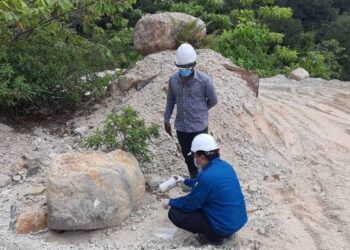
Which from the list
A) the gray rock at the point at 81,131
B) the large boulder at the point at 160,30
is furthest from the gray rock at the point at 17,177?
the large boulder at the point at 160,30

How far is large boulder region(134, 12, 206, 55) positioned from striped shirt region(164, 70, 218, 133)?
2910 millimetres

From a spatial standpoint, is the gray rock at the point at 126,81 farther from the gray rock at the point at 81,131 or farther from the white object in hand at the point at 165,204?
the white object in hand at the point at 165,204

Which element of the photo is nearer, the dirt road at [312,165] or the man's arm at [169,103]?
the dirt road at [312,165]

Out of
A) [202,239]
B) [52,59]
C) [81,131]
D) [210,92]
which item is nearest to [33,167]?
[81,131]

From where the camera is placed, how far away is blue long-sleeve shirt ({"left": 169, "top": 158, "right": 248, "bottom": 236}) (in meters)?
4.21

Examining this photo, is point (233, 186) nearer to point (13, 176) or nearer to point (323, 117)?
point (13, 176)

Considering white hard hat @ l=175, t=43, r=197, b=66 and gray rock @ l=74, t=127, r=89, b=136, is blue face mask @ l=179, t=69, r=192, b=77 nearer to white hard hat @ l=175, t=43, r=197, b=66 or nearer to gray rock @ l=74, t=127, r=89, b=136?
white hard hat @ l=175, t=43, r=197, b=66

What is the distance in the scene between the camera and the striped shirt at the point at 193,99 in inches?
202

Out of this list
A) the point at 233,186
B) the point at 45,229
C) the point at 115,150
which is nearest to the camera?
the point at 233,186

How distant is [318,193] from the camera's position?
226 inches

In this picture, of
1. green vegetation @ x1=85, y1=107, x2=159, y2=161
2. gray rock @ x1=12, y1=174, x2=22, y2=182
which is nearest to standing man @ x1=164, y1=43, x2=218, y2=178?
green vegetation @ x1=85, y1=107, x2=159, y2=161

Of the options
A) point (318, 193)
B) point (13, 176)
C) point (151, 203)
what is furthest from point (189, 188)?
point (13, 176)

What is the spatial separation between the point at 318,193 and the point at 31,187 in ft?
9.70

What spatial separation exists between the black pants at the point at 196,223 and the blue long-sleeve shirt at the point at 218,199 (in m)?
0.04
